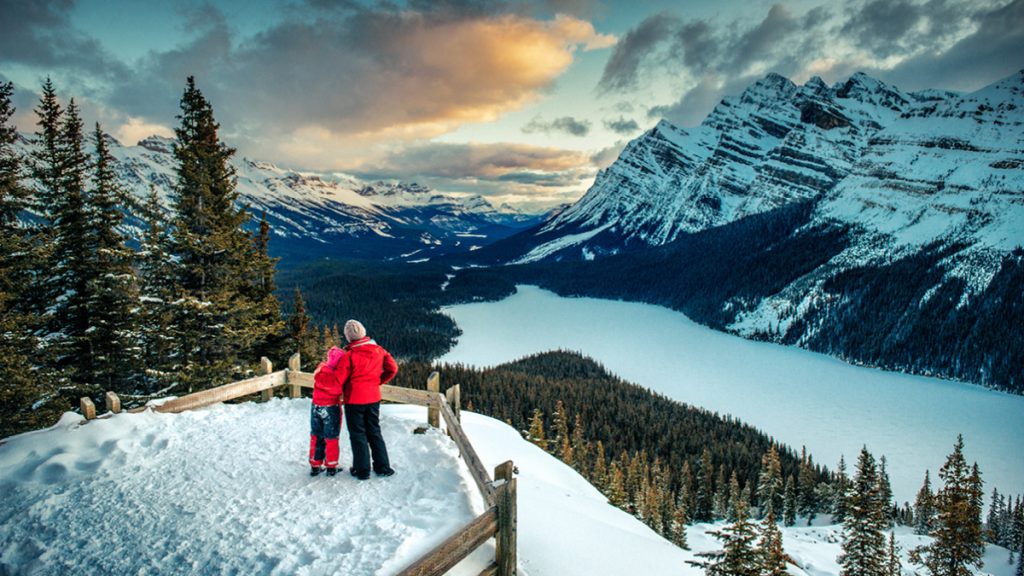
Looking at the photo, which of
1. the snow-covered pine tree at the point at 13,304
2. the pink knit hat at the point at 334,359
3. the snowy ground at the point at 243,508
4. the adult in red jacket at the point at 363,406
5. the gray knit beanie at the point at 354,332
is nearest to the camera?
the snowy ground at the point at 243,508

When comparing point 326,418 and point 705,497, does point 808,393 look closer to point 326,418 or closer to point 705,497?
point 705,497

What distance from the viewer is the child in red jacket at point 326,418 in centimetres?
755

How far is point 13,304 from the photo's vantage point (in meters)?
15.4

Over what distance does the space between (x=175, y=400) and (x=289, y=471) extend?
419 cm

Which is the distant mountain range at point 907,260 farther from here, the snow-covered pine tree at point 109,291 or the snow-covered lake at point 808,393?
the snow-covered pine tree at point 109,291

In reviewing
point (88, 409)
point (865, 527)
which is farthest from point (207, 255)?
point (865, 527)

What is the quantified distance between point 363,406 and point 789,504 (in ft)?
195

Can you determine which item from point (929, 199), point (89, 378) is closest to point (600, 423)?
point (89, 378)

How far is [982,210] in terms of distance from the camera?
129 meters

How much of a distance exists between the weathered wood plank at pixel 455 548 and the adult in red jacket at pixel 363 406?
3.03 metres

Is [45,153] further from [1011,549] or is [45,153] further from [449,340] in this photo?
[449,340]

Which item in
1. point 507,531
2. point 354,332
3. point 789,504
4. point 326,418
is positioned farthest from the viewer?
point 789,504

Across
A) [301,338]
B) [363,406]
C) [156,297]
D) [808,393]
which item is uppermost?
[156,297]

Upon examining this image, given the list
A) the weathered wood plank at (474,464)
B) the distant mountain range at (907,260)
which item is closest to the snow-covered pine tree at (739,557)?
the weathered wood plank at (474,464)
